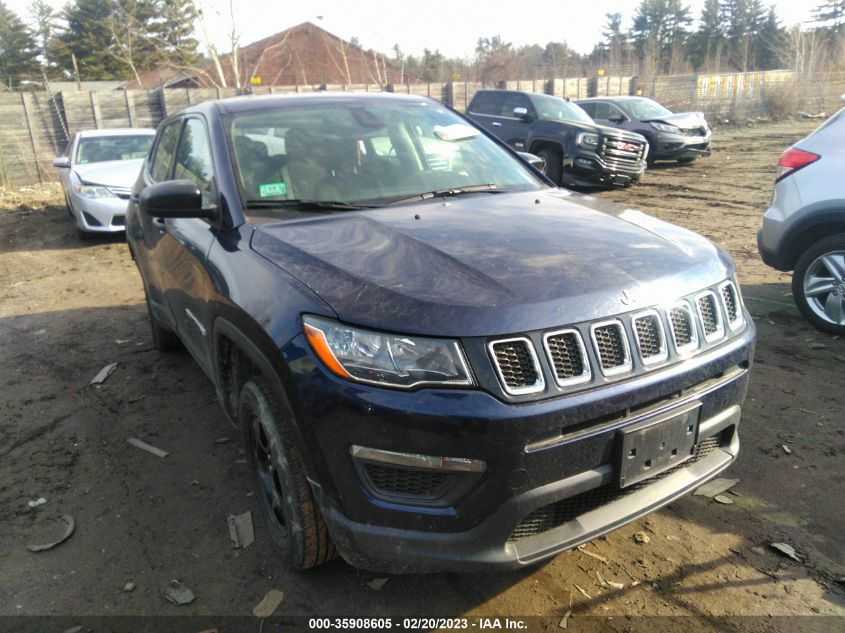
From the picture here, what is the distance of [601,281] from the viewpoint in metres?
2.17

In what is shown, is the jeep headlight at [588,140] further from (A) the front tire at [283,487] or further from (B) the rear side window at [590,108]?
(A) the front tire at [283,487]

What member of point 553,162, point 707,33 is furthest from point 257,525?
point 707,33

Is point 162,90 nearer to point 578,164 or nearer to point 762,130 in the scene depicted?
point 578,164

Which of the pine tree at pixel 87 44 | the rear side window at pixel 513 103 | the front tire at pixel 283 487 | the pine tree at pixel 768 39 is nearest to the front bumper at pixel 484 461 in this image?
the front tire at pixel 283 487

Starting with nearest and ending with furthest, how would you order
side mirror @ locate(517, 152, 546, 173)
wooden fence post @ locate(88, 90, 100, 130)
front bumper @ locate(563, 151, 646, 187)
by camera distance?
side mirror @ locate(517, 152, 546, 173) → front bumper @ locate(563, 151, 646, 187) → wooden fence post @ locate(88, 90, 100, 130)

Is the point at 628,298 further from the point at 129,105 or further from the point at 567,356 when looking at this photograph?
the point at 129,105

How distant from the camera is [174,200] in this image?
2885 mm

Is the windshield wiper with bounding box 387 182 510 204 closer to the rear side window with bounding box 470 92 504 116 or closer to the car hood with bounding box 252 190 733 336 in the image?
the car hood with bounding box 252 190 733 336

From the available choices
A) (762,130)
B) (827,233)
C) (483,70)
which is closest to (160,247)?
(827,233)

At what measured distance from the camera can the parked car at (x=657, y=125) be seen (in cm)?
1548

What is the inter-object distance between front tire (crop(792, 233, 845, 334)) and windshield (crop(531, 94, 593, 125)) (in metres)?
8.44

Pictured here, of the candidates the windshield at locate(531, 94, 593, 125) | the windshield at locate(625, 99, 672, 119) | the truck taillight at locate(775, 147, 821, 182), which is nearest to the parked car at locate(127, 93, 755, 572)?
the truck taillight at locate(775, 147, 821, 182)

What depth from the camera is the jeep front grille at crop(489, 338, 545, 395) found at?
195 cm

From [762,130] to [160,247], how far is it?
→ 2656 centimetres
